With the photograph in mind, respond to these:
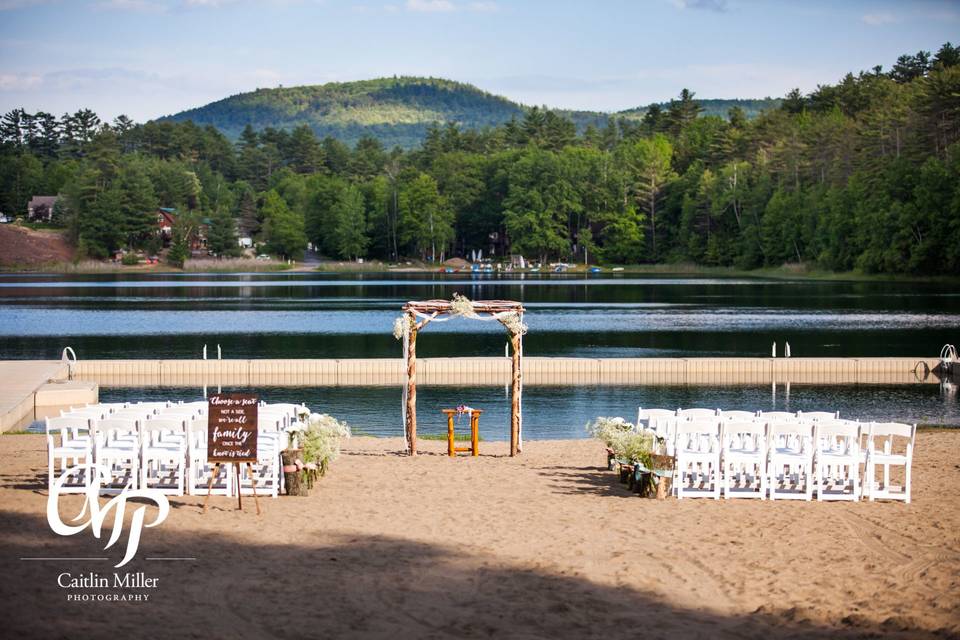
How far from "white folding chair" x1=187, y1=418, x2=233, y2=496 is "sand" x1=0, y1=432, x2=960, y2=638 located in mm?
453

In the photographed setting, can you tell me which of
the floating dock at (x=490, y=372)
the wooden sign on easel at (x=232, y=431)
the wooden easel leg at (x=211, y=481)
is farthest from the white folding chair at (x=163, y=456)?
the floating dock at (x=490, y=372)

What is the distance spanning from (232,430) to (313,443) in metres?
1.58

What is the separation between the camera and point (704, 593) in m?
8.78

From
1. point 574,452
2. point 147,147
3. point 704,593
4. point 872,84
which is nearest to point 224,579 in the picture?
point 704,593

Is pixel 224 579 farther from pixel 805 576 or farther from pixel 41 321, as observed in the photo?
pixel 41 321

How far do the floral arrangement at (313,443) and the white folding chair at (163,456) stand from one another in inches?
51.1

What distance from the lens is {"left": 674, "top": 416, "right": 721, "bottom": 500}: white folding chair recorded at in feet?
42.4

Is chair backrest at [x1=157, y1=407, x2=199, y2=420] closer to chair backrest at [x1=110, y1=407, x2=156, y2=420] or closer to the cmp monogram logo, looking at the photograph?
chair backrest at [x1=110, y1=407, x2=156, y2=420]

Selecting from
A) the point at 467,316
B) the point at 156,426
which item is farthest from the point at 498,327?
the point at 156,426

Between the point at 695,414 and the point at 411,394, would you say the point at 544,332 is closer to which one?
the point at 411,394

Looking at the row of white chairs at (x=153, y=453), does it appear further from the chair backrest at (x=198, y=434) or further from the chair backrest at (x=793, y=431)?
the chair backrest at (x=793, y=431)

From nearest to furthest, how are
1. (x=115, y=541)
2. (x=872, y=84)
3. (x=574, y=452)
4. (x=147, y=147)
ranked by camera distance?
(x=115, y=541) < (x=574, y=452) < (x=872, y=84) < (x=147, y=147)

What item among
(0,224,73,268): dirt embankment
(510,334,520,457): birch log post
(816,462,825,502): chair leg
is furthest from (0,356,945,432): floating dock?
(0,224,73,268): dirt embankment

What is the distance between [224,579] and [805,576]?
4.90 metres
